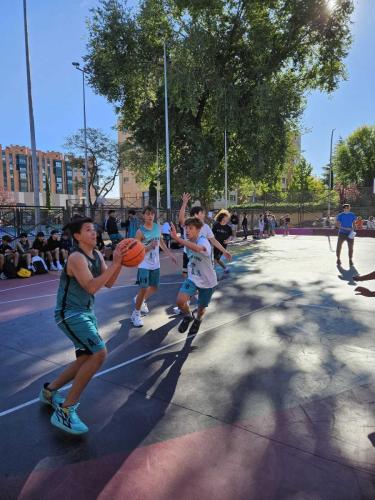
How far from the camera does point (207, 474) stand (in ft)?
8.85

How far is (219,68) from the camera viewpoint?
22766mm

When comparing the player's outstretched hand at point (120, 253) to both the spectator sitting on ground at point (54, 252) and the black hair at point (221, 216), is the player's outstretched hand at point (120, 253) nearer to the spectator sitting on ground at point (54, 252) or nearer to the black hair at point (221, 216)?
the black hair at point (221, 216)

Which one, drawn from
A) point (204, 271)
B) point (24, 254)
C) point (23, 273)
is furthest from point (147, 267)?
point (24, 254)

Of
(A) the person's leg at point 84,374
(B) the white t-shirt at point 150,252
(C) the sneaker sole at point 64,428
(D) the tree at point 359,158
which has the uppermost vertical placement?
(D) the tree at point 359,158

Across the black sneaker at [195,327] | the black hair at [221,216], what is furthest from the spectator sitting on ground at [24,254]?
the black sneaker at [195,327]

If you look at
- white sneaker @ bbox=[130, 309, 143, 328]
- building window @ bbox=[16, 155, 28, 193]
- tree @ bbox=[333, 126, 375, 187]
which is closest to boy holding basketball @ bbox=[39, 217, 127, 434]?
white sneaker @ bbox=[130, 309, 143, 328]

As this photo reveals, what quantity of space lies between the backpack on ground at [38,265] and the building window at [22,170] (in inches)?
5763

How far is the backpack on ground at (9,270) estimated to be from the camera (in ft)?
37.9

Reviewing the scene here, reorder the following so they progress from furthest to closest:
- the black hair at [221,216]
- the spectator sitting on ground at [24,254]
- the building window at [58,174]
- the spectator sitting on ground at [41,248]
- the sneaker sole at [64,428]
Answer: the building window at [58,174], the spectator sitting on ground at [41,248], the spectator sitting on ground at [24,254], the black hair at [221,216], the sneaker sole at [64,428]

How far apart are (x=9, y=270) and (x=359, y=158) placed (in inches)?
1981

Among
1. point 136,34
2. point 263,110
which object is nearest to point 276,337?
point 263,110

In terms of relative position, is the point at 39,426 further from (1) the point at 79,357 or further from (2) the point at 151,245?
(2) the point at 151,245

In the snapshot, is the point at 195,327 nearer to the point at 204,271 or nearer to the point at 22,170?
the point at 204,271

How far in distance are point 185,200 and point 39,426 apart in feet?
13.6
